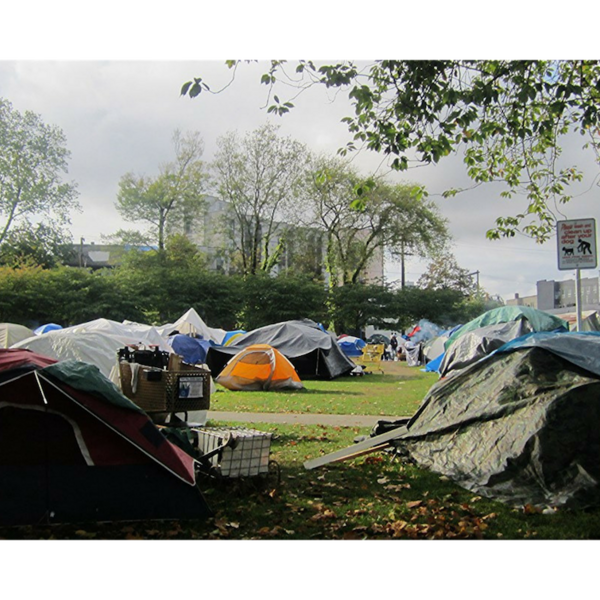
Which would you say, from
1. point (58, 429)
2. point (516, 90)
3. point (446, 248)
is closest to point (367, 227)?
→ point (446, 248)

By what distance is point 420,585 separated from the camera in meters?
3.69

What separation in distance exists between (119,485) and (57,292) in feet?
119

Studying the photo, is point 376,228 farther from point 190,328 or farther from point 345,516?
point 345,516

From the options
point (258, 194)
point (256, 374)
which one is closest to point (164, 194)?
point (258, 194)

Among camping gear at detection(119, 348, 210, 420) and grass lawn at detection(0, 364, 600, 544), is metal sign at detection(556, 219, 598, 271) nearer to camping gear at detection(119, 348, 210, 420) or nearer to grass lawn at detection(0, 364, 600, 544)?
grass lawn at detection(0, 364, 600, 544)

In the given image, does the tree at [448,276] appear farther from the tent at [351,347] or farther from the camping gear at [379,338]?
the tent at [351,347]

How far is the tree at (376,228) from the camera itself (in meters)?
48.3

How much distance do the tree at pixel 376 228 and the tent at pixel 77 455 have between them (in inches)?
1685

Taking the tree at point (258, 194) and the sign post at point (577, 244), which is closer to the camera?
the sign post at point (577, 244)

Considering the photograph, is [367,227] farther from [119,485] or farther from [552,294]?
[119,485]

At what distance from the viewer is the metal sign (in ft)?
27.5

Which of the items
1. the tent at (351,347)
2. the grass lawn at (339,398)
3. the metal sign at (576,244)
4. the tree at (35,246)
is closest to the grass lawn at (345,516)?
the metal sign at (576,244)

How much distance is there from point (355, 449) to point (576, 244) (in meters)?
4.55

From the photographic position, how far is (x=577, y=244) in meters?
8.49
